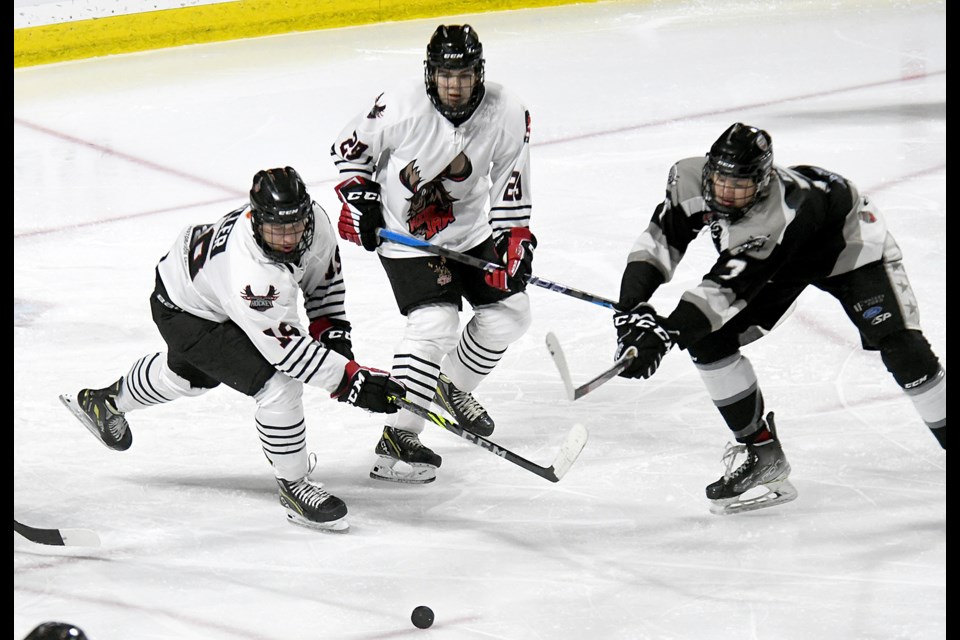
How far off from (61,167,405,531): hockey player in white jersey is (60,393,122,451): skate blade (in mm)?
136

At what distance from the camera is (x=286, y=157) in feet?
18.1

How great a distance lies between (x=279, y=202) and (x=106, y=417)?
2.86 ft

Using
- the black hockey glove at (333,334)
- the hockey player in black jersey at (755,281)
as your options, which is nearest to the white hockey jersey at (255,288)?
the black hockey glove at (333,334)

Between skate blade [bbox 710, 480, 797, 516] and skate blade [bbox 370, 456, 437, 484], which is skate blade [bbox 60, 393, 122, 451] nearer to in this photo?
skate blade [bbox 370, 456, 437, 484]

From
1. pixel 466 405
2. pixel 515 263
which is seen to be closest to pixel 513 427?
pixel 466 405

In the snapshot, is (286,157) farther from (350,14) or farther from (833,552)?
(833,552)

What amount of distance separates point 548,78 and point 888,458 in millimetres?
3309

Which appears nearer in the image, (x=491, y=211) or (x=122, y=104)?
(x=491, y=211)

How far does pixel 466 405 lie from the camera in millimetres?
3531

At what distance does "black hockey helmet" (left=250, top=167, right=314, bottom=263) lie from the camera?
2865 mm

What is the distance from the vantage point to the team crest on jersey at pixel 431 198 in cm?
333

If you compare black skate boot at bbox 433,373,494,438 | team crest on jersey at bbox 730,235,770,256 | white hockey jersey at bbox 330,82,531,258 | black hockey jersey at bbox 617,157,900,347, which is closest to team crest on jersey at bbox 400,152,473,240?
white hockey jersey at bbox 330,82,531,258

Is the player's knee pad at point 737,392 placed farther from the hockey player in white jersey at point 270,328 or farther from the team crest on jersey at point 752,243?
the hockey player in white jersey at point 270,328
